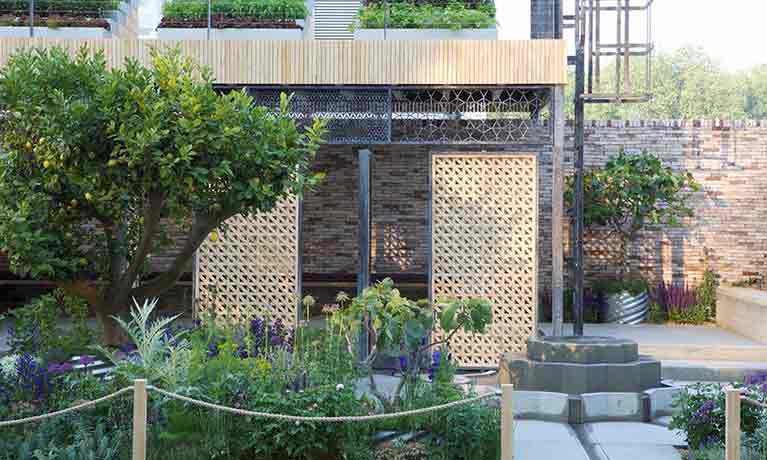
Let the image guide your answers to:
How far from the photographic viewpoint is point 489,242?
1091 cm

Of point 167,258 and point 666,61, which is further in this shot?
point 666,61

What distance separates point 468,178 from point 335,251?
6.28 metres

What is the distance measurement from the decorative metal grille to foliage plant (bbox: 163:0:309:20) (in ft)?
3.64

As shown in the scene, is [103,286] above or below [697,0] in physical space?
below

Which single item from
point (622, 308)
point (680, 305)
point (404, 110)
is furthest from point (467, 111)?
point (680, 305)

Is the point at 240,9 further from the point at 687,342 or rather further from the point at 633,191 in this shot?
the point at 687,342

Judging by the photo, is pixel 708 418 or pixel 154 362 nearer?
pixel 708 418

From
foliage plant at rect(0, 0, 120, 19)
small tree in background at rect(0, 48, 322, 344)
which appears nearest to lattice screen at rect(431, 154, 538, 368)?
small tree in background at rect(0, 48, 322, 344)

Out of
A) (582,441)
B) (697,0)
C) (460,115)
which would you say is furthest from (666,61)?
(582,441)

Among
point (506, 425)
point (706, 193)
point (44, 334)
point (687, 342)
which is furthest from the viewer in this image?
point (706, 193)

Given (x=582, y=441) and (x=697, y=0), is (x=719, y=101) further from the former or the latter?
(x=582, y=441)

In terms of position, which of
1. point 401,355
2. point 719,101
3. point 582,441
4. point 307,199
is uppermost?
point 719,101

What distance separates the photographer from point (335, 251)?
16.9 meters

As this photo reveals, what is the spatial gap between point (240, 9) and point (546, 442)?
20.2ft
